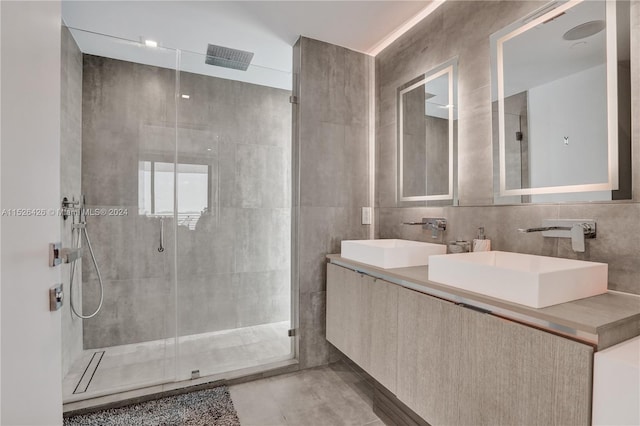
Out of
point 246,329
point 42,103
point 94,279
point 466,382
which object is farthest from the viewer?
point 246,329

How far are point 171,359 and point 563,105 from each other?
271 cm

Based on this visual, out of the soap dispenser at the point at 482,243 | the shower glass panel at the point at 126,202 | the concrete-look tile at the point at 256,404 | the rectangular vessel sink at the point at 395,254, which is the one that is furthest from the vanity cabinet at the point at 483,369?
the shower glass panel at the point at 126,202

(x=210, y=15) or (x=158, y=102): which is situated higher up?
(x=210, y=15)

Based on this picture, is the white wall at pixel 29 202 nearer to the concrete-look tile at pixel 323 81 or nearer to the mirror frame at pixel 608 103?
the concrete-look tile at pixel 323 81

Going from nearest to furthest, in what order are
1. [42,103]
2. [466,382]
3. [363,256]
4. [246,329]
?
[42,103]
[466,382]
[363,256]
[246,329]

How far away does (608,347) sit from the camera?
0.85 meters

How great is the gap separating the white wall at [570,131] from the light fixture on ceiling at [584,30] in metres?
0.15

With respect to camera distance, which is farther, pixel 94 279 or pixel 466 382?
pixel 94 279

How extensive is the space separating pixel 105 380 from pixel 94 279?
2.17 feet

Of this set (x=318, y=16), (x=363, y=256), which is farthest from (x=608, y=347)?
(x=318, y=16)

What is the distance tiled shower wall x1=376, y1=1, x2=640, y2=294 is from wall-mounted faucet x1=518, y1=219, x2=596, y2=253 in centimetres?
3

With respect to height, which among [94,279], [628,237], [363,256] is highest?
[628,237]

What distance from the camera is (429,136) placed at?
2.08 metres

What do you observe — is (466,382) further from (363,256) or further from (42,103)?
(42,103)
